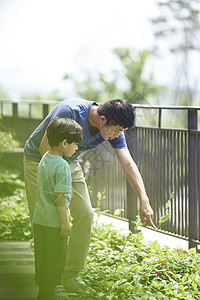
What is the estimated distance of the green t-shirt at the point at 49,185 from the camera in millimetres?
1137

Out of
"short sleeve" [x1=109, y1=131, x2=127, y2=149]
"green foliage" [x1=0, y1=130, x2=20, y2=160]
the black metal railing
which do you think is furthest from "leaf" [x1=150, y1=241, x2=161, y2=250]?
"green foliage" [x1=0, y1=130, x2=20, y2=160]

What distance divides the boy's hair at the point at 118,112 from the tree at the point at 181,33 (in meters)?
0.29

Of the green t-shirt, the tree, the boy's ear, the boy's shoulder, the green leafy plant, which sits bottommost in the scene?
the green leafy plant

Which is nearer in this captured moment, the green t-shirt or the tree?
the tree

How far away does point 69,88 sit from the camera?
2.57 feet

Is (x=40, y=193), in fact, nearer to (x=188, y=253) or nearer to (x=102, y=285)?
(x=102, y=285)

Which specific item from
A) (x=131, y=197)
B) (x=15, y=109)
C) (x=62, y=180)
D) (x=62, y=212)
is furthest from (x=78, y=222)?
(x=15, y=109)

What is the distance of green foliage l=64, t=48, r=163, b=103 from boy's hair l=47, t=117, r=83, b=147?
0.40 meters

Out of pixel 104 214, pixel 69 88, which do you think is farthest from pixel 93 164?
pixel 69 88

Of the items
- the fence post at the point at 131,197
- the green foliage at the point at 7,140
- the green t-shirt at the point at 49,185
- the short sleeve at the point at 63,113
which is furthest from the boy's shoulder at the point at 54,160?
the fence post at the point at 131,197

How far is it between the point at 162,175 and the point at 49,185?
141 cm

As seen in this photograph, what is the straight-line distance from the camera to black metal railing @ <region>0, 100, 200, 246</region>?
7.86ft

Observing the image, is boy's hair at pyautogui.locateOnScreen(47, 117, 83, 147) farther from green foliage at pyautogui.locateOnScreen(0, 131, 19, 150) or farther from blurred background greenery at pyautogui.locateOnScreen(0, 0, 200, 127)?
blurred background greenery at pyautogui.locateOnScreen(0, 0, 200, 127)

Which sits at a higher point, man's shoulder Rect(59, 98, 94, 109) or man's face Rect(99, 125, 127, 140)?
man's shoulder Rect(59, 98, 94, 109)
